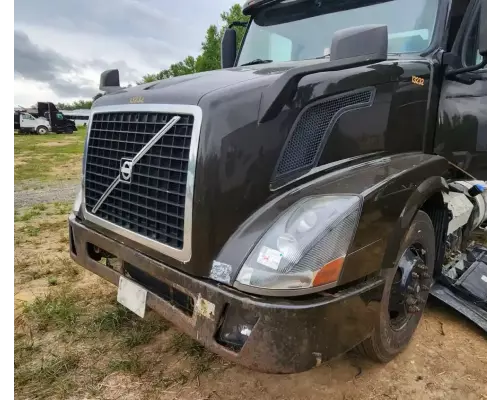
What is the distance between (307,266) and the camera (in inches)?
73.8

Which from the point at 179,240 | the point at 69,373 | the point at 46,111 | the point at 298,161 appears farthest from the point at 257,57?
the point at 46,111

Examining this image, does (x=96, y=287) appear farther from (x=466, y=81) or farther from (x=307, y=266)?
(x=466, y=81)

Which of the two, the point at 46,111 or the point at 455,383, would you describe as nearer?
the point at 455,383

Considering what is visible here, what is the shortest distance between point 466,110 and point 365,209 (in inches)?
85.0

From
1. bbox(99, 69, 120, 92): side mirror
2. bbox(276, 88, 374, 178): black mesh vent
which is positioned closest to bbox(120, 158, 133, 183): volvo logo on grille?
bbox(276, 88, 374, 178): black mesh vent

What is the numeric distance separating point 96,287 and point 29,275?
864 mm

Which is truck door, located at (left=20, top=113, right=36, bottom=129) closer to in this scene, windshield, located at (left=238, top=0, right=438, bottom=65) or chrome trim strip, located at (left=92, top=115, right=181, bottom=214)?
windshield, located at (left=238, top=0, right=438, bottom=65)

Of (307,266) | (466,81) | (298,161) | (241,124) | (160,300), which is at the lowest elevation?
(160,300)

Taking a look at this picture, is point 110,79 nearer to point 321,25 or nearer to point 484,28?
point 321,25

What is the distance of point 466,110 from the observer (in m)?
3.50

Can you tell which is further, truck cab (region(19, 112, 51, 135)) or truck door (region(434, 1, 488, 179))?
truck cab (region(19, 112, 51, 135))

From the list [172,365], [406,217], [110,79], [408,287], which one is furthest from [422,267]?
[110,79]

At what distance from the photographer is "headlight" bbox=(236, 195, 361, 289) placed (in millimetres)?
1874

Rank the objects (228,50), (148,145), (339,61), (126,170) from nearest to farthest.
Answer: (339,61) → (148,145) → (126,170) → (228,50)
